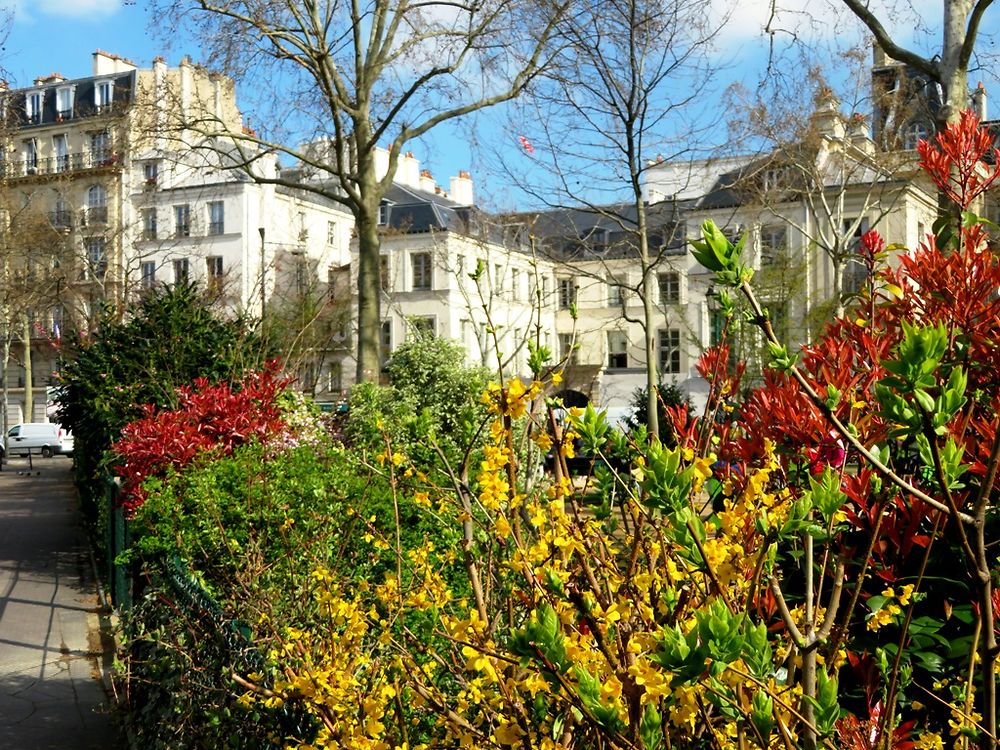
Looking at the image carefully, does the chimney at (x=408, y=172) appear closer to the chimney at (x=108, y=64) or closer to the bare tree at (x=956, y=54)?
the chimney at (x=108, y=64)

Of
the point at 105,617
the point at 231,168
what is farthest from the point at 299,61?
the point at 105,617

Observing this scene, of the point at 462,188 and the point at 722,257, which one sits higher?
the point at 462,188

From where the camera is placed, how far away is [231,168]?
1788 centimetres

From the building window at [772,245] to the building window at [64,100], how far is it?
42564mm

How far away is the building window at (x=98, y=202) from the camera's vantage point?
5822 cm

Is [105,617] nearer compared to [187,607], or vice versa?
[187,607]

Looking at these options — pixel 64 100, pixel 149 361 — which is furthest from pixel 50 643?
pixel 64 100

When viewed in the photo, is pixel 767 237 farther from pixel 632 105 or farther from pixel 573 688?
pixel 573 688

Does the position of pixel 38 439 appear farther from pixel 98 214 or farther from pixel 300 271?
pixel 300 271

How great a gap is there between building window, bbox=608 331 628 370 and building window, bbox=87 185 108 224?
84.4 feet

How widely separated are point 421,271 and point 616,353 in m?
10.1

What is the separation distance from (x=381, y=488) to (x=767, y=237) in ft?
121

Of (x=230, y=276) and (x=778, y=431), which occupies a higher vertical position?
(x=230, y=276)

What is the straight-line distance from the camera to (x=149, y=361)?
44.8 feet
